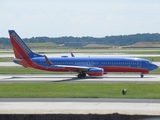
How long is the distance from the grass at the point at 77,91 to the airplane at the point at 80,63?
49.0 ft

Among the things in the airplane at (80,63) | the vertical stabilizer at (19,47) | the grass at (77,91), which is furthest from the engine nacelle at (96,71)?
the grass at (77,91)

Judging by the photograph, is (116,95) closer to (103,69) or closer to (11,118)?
(11,118)

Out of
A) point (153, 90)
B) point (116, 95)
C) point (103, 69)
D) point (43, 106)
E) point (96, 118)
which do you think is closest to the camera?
point (96, 118)

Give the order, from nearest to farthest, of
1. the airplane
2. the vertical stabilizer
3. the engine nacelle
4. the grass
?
1. the grass
2. the engine nacelle
3. the airplane
4. the vertical stabilizer

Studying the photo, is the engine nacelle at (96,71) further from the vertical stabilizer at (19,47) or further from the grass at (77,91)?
the grass at (77,91)

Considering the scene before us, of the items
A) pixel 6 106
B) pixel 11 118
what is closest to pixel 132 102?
pixel 6 106

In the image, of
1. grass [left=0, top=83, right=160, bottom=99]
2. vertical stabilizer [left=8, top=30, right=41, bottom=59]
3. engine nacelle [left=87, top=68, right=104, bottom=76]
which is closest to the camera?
grass [left=0, top=83, right=160, bottom=99]

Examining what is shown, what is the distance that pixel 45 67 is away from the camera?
65875mm

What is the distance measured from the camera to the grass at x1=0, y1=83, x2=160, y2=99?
40125mm

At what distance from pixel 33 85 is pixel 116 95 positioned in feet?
38.2

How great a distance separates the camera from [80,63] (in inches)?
→ 2596

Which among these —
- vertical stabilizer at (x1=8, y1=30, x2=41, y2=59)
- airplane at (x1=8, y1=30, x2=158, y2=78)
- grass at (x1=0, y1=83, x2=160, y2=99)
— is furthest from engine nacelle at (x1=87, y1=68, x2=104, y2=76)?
grass at (x1=0, y1=83, x2=160, y2=99)

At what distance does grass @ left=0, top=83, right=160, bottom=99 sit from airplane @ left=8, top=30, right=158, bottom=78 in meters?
14.9

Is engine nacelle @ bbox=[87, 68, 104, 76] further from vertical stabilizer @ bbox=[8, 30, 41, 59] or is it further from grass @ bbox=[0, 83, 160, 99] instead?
grass @ bbox=[0, 83, 160, 99]
